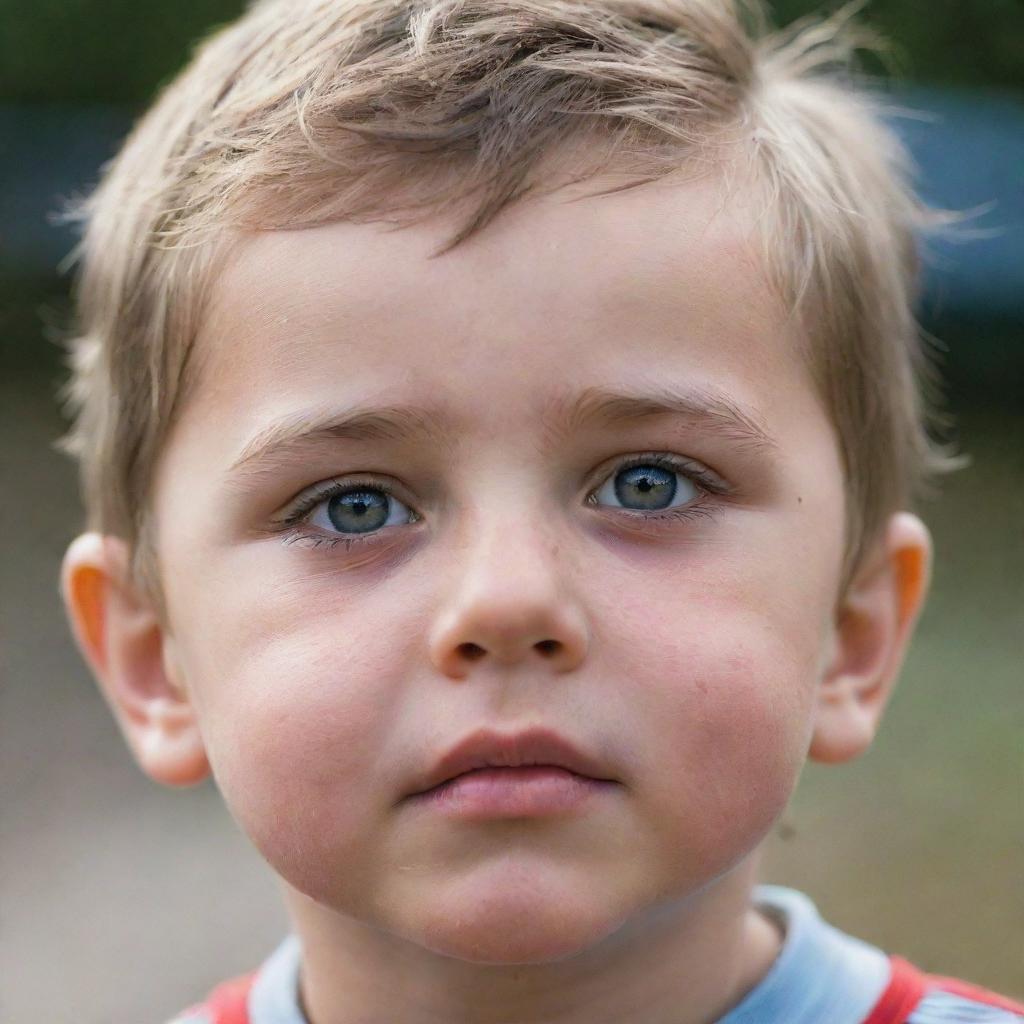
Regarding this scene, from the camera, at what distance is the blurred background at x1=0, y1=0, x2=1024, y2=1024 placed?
3.07 m

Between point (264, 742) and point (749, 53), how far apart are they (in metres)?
0.89

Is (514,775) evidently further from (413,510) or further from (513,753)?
(413,510)

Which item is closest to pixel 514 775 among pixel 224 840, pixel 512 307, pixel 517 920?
pixel 517 920

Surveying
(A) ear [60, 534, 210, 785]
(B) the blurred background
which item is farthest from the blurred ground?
(A) ear [60, 534, 210, 785]

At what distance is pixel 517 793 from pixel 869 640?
59 centimetres

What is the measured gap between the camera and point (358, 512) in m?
1.37

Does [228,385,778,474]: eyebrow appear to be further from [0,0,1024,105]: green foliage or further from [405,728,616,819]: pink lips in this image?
[0,0,1024,105]: green foliage

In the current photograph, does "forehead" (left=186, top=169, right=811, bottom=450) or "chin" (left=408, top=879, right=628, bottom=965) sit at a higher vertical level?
"forehead" (left=186, top=169, right=811, bottom=450)

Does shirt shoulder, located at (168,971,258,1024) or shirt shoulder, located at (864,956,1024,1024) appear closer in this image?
shirt shoulder, located at (864,956,1024,1024)

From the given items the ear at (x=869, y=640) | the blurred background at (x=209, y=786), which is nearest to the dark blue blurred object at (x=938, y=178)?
the blurred background at (x=209, y=786)

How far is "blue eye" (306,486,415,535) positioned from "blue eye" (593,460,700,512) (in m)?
0.18

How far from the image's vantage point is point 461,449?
4.22ft

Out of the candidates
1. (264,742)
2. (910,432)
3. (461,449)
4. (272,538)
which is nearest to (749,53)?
(910,432)

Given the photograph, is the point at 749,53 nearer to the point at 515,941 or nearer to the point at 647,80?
the point at 647,80
